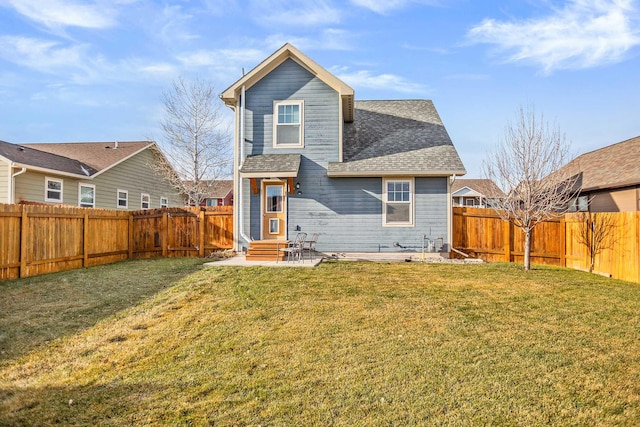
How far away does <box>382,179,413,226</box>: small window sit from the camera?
12.8 meters

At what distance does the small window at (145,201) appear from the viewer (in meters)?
22.9

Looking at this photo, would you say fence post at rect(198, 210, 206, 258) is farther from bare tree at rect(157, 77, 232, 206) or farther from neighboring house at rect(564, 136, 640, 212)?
neighboring house at rect(564, 136, 640, 212)

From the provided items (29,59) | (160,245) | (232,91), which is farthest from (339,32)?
(29,59)

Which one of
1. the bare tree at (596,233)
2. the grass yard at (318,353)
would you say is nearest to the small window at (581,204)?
the bare tree at (596,233)

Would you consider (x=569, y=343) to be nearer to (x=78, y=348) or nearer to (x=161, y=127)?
(x=78, y=348)

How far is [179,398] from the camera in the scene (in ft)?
12.2

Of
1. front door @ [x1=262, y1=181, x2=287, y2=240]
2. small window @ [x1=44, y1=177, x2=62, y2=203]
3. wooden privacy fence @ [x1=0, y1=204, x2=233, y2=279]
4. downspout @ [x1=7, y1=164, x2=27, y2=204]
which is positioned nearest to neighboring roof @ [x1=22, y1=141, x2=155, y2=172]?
small window @ [x1=44, y1=177, x2=62, y2=203]

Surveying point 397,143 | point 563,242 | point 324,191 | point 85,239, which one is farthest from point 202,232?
point 563,242

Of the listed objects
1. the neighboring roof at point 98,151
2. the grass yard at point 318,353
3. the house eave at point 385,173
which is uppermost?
the neighboring roof at point 98,151

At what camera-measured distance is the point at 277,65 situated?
13.0 meters

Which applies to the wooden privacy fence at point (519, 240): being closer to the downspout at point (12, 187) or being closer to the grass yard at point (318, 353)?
the grass yard at point (318, 353)

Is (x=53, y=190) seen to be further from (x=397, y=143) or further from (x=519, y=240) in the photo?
(x=519, y=240)

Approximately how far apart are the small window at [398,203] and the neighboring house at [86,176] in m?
14.6

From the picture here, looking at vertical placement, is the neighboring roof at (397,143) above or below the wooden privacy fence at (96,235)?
above
